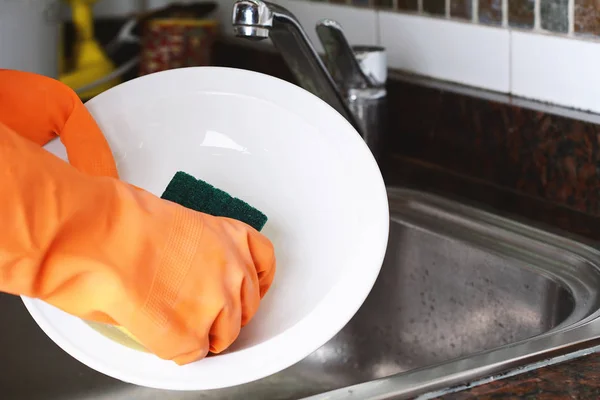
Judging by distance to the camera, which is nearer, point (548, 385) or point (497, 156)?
point (548, 385)

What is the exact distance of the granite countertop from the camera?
55 cm

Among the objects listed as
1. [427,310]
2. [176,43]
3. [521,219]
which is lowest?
[427,310]

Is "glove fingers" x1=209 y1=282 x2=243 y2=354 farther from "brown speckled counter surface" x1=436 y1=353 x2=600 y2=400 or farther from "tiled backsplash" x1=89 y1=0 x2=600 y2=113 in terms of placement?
"tiled backsplash" x1=89 y1=0 x2=600 y2=113

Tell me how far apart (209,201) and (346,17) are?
0.60m

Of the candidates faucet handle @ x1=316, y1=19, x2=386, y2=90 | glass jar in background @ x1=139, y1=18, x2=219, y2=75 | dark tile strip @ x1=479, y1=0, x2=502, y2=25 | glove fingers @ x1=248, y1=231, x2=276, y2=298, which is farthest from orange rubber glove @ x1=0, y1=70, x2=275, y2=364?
glass jar in background @ x1=139, y1=18, x2=219, y2=75

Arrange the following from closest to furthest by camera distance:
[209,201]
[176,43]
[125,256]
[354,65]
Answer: [125,256], [209,201], [354,65], [176,43]

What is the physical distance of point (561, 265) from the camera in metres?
0.75

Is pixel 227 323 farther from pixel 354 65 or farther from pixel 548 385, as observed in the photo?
pixel 354 65

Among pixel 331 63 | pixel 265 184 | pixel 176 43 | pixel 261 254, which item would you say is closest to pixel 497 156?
pixel 331 63

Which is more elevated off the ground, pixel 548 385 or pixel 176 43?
pixel 176 43

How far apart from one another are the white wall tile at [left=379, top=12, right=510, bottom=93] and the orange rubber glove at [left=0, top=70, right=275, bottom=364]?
471 mm

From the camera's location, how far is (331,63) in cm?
91

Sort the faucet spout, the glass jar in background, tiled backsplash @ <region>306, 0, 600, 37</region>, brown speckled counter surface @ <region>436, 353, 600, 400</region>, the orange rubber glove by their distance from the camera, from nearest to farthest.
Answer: the orange rubber glove, brown speckled counter surface @ <region>436, 353, 600, 400</region>, the faucet spout, tiled backsplash @ <region>306, 0, 600, 37</region>, the glass jar in background

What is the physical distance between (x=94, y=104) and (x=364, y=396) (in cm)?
31
